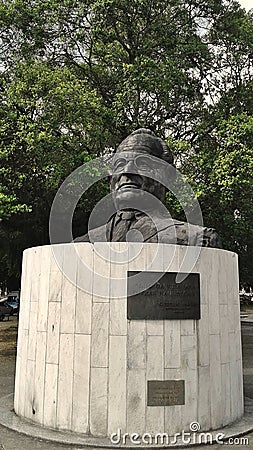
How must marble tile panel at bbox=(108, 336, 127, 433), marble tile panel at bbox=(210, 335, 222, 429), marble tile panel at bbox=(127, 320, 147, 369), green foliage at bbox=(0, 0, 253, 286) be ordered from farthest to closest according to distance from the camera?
green foliage at bbox=(0, 0, 253, 286) → marble tile panel at bbox=(210, 335, 222, 429) → marble tile panel at bbox=(127, 320, 147, 369) → marble tile panel at bbox=(108, 336, 127, 433)

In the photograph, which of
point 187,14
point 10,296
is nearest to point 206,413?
point 187,14

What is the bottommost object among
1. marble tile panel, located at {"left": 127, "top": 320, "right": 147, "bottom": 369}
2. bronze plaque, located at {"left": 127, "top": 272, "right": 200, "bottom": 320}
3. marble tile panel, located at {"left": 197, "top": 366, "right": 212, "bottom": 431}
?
marble tile panel, located at {"left": 197, "top": 366, "right": 212, "bottom": 431}

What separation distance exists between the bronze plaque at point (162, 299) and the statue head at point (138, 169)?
147cm

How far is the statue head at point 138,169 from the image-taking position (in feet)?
22.9

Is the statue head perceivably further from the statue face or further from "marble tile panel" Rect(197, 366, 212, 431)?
"marble tile panel" Rect(197, 366, 212, 431)

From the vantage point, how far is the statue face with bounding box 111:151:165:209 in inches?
273

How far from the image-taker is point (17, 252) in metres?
15.1

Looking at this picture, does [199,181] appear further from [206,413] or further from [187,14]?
[206,413]

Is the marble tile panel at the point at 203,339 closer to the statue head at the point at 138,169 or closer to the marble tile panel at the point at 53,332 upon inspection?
the marble tile panel at the point at 53,332

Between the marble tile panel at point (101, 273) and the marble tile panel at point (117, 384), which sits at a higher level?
the marble tile panel at point (101, 273)

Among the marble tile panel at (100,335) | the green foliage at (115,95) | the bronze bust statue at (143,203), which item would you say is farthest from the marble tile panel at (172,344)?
the green foliage at (115,95)

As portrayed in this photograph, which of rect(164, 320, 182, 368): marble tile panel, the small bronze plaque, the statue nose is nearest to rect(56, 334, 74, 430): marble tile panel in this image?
the small bronze plaque

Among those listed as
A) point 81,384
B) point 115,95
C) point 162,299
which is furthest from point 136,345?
Result: point 115,95

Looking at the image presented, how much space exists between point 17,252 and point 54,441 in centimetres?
1016
